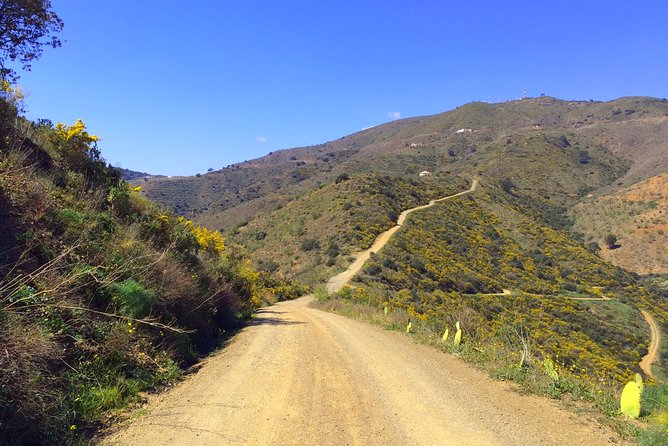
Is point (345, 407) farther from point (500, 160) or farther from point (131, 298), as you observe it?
point (500, 160)

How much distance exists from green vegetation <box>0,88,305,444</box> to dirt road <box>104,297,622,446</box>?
30.2 inches

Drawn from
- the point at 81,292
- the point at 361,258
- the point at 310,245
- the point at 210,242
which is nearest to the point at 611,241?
the point at 361,258

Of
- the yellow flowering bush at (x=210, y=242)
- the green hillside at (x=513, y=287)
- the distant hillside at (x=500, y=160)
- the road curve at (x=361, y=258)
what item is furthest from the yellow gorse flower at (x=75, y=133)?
the distant hillside at (x=500, y=160)

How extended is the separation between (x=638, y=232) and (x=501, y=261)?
3888cm

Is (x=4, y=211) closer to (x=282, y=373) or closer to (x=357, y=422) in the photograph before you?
(x=282, y=373)

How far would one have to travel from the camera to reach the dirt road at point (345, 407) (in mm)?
4680

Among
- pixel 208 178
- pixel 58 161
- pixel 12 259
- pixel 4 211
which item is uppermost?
pixel 208 178

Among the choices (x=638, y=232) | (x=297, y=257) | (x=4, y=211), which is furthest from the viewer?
(x=638, y=232)

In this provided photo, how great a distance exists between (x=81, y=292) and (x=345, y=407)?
464 centimetres

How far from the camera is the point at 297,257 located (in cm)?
4056

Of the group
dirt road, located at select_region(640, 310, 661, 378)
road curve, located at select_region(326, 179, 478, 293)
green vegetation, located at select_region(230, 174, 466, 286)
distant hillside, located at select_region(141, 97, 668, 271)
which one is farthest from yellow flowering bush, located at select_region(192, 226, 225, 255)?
distant hillside, located at select_region(141, 97, 668, 271)

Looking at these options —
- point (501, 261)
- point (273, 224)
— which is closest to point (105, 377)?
point (501, 261)

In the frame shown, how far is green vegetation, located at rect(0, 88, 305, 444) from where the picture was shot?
4.43 m

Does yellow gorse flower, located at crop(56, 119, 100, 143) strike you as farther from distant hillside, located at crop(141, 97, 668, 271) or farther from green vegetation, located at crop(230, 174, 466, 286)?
distant hillside, located at crop(141, 97, 668, 271)
